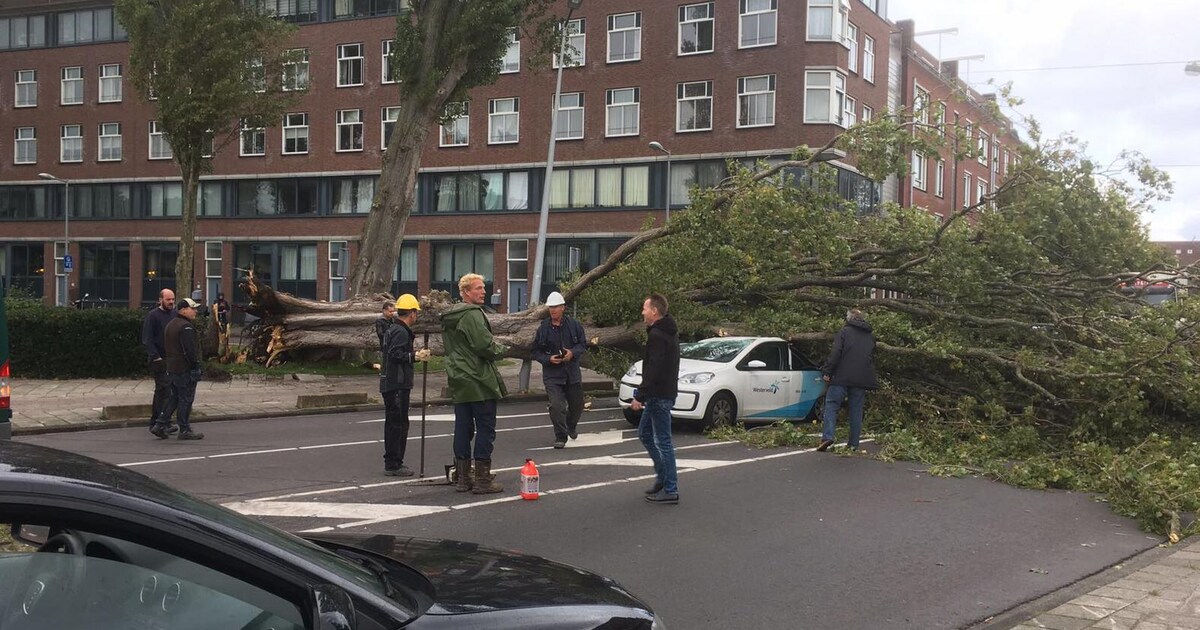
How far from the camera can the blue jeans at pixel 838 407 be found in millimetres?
11500

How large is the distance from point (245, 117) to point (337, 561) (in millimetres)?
21978

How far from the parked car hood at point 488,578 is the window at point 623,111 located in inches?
1381

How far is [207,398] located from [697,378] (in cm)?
896

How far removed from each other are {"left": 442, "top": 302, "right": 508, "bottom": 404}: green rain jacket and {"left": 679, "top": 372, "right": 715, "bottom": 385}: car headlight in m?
5.28

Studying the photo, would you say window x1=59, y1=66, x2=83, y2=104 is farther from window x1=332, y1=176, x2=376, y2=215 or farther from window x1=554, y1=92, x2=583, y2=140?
window x1=554, y1=92, x2=583, y2=140

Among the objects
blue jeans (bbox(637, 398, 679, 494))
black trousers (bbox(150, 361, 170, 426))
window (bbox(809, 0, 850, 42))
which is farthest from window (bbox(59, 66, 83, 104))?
blue jeans (bbox(637, 398, 679, 494))

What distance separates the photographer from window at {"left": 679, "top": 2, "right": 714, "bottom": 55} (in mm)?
36062

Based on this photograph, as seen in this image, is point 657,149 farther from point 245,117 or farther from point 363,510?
point 363,510

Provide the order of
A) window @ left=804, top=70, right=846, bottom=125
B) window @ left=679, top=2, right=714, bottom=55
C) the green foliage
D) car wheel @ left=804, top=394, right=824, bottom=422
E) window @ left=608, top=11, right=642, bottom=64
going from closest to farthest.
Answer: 1. car wheel @ left=804, top=394, right=824, bottom=422
2. the green foliage
3. window @ left=804, top=70, right=846, bottom=125
4. window @ left=679, top=2, right=714, bottom=55
5. window @ left=608, top=11, right=642, bottom=64

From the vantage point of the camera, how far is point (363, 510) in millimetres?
7742

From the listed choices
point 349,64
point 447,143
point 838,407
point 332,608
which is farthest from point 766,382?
point 349,64

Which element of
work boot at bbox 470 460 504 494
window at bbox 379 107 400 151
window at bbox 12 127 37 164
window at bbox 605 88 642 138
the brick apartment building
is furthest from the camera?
window at bbox 12 127 37 164

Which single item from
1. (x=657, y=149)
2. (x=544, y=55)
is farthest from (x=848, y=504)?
(x=657, y=149)

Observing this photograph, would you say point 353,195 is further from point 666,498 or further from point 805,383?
point 666,498
